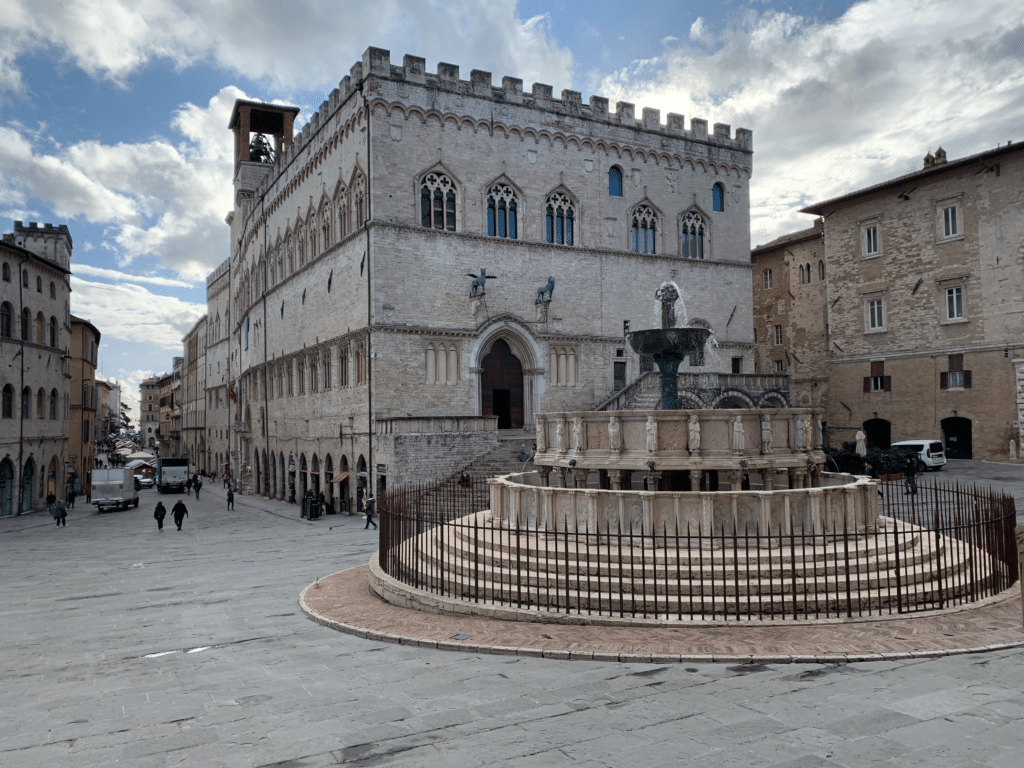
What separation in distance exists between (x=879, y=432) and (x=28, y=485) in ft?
134

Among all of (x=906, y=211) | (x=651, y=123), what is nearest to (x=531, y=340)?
(x=651, y=123)

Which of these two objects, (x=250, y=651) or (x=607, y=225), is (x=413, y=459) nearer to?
(x=607, y=225)

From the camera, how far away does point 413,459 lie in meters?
27.6

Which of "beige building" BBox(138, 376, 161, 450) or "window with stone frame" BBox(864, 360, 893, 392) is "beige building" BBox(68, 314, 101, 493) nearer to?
"window with stone frame" BBox(864, 360, 893, 392)

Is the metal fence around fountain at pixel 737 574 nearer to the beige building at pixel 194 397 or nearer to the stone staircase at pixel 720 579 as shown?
the stone staircase at pixel 720 579

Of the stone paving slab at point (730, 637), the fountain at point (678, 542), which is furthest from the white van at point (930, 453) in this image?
the stone paving slab at point (730, 637)

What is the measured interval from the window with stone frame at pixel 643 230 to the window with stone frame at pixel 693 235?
1600 mm

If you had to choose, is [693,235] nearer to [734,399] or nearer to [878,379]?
[734,399]

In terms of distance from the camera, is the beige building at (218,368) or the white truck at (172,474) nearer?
the white truck at (172,474)

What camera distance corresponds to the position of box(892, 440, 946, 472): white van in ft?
102

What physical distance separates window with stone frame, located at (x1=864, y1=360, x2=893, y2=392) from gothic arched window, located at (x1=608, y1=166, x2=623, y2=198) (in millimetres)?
15339

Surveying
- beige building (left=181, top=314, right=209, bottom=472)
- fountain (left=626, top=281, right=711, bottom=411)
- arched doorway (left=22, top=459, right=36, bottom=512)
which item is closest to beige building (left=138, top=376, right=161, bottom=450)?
beige building (left=181, top=314, right=209, bottom=472)

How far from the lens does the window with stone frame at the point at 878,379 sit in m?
37.7

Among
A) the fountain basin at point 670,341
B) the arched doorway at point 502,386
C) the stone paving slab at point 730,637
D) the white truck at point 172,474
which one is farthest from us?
the white truck at point 172,474
